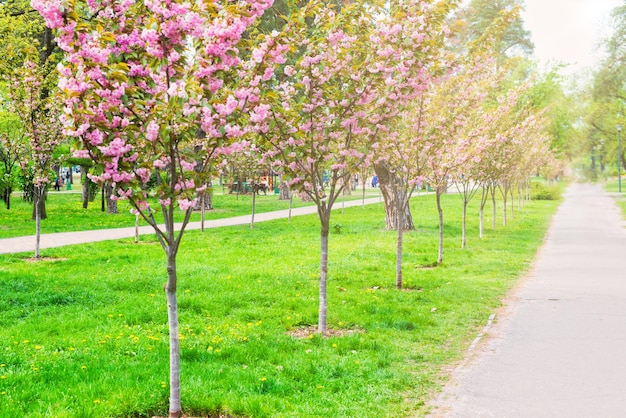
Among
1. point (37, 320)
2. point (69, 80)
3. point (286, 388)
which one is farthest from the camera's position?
point (37, 320)

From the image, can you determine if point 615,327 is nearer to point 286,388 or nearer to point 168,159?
point 286,388

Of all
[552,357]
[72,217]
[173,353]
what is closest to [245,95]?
[173,353]

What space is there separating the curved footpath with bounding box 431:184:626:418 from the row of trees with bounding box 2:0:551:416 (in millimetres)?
2372

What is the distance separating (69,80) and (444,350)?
5288 millimetres

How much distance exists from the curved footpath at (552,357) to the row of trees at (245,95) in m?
2.37

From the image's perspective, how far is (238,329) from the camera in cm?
823

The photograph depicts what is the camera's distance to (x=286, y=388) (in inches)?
237

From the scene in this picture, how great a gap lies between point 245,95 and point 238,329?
4.02 metres

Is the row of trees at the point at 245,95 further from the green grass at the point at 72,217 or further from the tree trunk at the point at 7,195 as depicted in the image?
the tree trunk at the point at 7,195

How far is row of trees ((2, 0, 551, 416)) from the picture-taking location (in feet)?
15.1

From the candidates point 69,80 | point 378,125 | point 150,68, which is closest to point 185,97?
point 150,68

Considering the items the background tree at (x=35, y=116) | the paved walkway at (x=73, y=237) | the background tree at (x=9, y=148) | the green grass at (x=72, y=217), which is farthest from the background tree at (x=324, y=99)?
the green grass at (x=72, y=217)

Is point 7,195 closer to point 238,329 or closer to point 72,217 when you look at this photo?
point 72,217

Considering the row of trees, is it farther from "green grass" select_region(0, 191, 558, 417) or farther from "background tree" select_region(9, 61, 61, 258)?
"green grass" select_region(0, 191, 558, 417)
